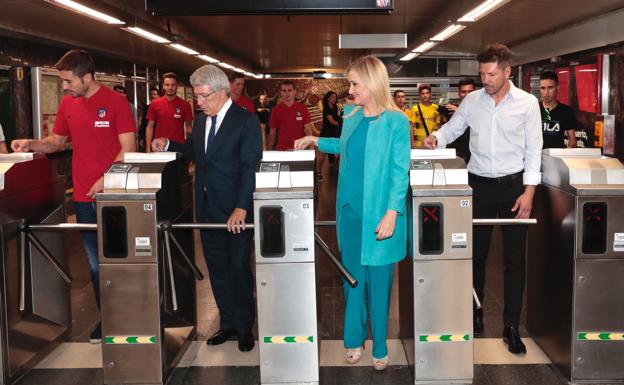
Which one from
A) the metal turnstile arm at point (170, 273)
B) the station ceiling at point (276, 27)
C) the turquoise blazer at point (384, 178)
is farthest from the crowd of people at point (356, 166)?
the station ceiling at point (276, 27)

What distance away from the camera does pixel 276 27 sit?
10.2 m

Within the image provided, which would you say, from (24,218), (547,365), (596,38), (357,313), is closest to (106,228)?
(24,218)

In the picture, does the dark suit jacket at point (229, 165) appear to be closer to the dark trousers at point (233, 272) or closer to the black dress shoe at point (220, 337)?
the dark trousers at point (233, 272)

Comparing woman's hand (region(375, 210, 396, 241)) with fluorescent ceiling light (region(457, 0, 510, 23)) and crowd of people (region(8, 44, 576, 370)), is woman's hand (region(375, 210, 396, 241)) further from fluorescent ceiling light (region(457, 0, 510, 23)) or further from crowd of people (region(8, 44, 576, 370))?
fluorescent ceiling light (region(457, 0, 510, 23))

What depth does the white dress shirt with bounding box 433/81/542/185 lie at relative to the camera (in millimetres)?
3061

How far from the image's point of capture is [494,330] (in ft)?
11.6

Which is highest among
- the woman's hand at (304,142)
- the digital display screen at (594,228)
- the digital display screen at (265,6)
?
the digital display screen at (265,6)

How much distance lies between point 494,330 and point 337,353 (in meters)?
0.91

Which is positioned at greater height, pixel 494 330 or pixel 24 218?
pixel 24 218

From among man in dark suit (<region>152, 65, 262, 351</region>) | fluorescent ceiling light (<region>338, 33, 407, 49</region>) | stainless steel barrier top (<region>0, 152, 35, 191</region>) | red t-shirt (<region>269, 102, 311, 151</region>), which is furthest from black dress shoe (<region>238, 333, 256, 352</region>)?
fluorescent ceiling light (<region>338, 33, 407, 49</region>)

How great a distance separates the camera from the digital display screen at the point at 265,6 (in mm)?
3553

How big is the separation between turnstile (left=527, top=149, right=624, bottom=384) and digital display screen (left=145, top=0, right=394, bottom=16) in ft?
4.28

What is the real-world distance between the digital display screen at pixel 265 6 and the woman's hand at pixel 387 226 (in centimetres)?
139

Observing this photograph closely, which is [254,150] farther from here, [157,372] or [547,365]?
[547,365]
